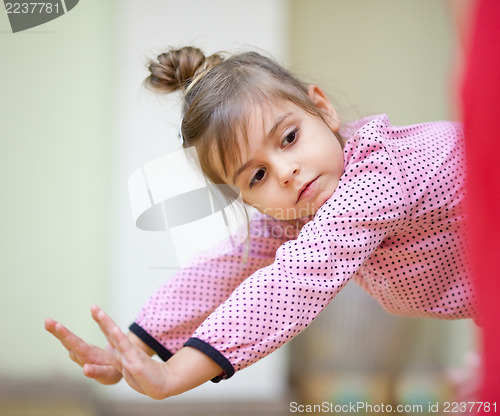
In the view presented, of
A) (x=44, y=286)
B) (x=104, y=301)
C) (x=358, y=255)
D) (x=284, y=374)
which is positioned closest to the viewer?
(x=358, y=255)

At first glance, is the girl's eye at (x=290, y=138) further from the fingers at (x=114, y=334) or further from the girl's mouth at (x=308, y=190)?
the fingers at (x=114, y=334)

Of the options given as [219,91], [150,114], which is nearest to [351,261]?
[219,91]

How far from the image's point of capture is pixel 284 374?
1862 mm

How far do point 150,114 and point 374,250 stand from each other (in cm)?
110

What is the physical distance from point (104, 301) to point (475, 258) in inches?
59.0

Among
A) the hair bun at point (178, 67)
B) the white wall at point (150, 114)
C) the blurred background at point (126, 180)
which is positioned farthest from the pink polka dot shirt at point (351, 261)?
the white wall at point (150, 114)

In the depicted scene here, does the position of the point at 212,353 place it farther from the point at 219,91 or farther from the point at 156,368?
the point at 219,91

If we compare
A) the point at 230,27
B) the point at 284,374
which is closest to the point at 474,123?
the point at 230,27

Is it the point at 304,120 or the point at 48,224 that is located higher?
the point at 304,120

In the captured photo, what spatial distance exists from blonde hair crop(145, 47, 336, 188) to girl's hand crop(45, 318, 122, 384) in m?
0.26

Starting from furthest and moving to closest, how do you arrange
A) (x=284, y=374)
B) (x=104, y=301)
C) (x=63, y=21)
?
(x=284, y=374)
(x=104, y=301)
(x=63, y=21)

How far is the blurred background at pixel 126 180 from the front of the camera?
1.41 m

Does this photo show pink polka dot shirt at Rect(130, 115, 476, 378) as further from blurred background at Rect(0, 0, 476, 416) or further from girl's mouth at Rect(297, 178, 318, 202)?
blurred background at Rect(0, 0, 476, 416)

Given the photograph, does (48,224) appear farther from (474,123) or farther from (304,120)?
(474,123)
